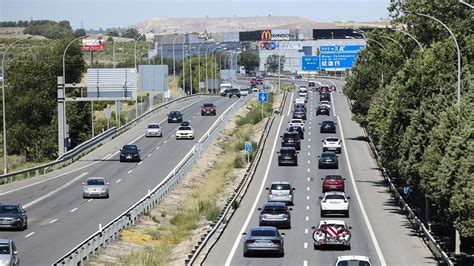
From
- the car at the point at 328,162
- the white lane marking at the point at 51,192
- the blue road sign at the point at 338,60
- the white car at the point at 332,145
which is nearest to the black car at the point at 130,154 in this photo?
the white lane marking at the point at 51,192

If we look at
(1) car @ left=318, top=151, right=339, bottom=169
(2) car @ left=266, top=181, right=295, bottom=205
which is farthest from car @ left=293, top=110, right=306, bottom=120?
(2) car @ left=266, top=181, right=295, bottom=205

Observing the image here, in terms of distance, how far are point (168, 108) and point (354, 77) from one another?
112ft

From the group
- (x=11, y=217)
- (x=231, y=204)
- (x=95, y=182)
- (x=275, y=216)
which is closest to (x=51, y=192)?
(x=95, y=182)

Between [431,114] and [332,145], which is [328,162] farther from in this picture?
[431,114]

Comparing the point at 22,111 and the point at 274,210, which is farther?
the point at 22,111

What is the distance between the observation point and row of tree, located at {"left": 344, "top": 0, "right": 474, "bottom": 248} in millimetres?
39625

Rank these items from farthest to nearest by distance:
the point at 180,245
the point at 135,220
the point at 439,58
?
the point at 439,58 → the point at 135,220 → the point at 180,245

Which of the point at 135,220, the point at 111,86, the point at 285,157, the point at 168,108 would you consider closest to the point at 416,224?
the point at 135,220

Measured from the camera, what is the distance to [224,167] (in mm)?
83625

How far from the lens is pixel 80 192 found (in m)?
65.3

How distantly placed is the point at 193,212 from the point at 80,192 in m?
7.74

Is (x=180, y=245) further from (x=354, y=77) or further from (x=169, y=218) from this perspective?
(x=354, y=77)

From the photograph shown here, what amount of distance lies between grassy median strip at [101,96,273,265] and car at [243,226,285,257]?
10.7 ft

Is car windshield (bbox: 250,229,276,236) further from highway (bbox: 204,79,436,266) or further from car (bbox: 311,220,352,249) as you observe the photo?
car (bbox: 311,220,352,249)
